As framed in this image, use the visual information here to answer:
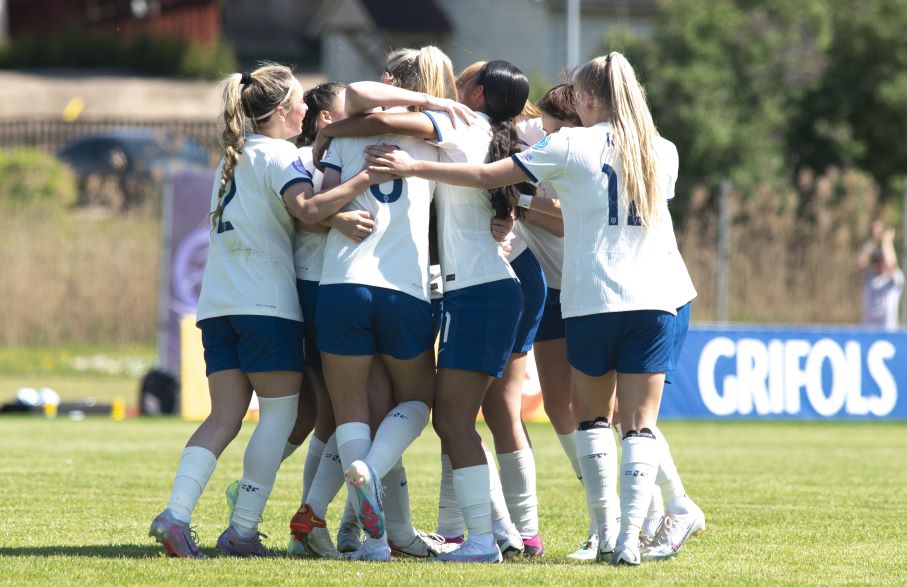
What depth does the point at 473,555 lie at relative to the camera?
579cm

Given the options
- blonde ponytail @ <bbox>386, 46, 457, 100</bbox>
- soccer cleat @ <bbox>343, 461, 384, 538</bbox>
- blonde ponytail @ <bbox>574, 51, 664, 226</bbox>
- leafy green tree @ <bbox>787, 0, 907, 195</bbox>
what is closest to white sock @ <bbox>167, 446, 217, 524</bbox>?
soccer cleat @ <bbox>343, 461, 384, 538</bbox>

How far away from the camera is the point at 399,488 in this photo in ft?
20.0

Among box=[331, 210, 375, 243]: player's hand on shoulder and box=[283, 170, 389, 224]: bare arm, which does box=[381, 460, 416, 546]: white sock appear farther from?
box=[283, 170, 389, 224]: bare arm

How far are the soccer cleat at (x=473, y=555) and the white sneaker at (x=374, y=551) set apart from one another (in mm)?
217

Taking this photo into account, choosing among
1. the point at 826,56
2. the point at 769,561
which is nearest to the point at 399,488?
the point at 769,561

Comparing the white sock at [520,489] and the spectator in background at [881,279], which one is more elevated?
the spectator in background at [881,279]

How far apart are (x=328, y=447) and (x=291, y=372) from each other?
0.41m

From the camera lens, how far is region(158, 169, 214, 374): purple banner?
54.8ft

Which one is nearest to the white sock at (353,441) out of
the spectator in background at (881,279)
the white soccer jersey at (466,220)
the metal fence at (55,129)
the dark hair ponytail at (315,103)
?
the white soccer jersey at (466,220)

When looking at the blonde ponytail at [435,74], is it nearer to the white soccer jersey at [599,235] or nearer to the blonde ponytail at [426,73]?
the blonde ponytail at [426,73]

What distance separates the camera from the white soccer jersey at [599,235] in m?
5.64

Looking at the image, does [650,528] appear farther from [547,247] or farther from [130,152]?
[130,152]

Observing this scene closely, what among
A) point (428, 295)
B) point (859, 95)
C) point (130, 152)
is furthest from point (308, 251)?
point (859, 95)

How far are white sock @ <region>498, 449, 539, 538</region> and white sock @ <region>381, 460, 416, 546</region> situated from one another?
431 mm
